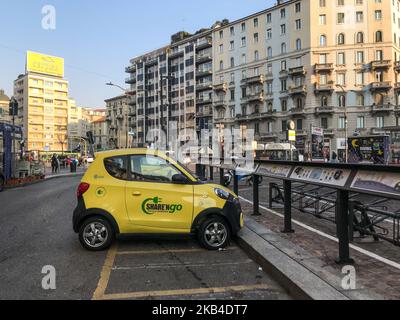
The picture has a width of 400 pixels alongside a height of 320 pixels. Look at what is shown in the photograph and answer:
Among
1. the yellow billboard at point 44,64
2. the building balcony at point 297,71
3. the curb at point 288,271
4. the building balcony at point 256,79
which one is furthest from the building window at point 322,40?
the yellow billboard at point 44,64

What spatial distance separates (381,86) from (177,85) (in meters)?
45.8

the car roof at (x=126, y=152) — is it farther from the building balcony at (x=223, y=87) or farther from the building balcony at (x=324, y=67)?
the building balcony at (x=223, y=87)

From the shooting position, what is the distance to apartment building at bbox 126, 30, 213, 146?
81000mm

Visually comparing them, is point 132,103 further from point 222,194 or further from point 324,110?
point 222,194

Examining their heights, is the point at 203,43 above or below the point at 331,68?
above

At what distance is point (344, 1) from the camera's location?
2389 inches

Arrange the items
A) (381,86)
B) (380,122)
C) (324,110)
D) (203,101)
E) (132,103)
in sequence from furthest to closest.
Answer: (132,103) < (203,101) < (324,110) < (380,122) < (381,86)

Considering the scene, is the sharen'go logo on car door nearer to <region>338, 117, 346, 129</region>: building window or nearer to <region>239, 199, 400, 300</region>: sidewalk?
<region>239, 199, 400, 300</region>: sidewalk

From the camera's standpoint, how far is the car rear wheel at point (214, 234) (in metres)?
6.43

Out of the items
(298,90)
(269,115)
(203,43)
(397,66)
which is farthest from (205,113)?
(397,66)

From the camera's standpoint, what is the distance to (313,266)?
5051mm

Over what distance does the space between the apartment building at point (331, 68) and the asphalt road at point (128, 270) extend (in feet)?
176
